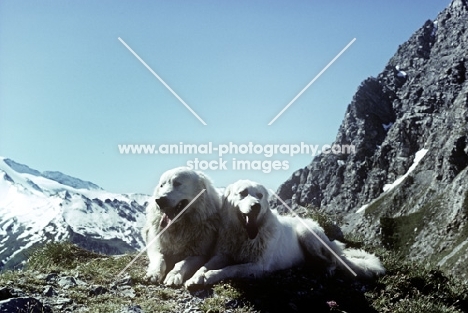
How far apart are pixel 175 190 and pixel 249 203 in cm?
175

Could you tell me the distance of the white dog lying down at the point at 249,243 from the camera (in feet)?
33.2

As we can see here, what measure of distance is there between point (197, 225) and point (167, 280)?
1.67 meters

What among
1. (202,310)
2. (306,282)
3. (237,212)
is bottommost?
(202,310)

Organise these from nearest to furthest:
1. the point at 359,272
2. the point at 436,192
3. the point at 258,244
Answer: the point at 258,244 → the point at 359,272 → the point at 436,192

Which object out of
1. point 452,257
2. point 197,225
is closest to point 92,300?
point 197,225

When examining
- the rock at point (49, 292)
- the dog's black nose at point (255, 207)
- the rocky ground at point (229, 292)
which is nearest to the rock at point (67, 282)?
the rocky ground at point (229, 292)

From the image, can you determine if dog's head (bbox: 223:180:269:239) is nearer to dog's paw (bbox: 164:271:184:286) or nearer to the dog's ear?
the dog's ear

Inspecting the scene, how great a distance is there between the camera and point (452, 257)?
11562cm

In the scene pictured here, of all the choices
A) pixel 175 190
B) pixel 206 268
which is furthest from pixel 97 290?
pixel 175 190

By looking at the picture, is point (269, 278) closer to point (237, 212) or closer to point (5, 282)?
point (237, 212)

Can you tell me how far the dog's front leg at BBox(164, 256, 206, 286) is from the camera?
32.0 feet

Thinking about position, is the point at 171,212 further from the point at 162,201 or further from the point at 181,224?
the point at 162,201

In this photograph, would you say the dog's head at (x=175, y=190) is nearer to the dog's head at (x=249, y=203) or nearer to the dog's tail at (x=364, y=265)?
the dog's head at (x=249, y=203)

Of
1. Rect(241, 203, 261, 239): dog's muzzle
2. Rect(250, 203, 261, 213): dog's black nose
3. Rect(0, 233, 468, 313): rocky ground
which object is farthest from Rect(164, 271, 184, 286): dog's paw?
Rect(250, 203, 261, 213): dog's black nose
